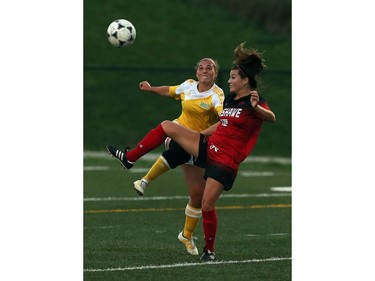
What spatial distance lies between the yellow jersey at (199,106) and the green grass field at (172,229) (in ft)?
4.78

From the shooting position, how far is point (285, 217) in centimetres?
1627

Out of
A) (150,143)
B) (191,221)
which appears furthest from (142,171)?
(150,143)

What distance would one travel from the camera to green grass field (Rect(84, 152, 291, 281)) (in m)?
11.3

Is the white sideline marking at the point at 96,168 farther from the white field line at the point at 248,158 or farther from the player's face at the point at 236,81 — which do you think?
the player's face at the point at 236,81

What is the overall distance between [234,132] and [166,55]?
24593 mm

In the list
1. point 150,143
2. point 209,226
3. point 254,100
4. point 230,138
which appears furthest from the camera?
point 150,143

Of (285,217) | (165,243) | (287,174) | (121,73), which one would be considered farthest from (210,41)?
(165,243)

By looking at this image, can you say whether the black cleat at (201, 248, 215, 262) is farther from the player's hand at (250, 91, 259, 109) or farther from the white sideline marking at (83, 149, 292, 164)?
the white sideline marking at (83, 149, 292, 164)

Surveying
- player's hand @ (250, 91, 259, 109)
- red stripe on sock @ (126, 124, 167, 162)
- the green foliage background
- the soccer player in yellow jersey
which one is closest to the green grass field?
the soccer player in yellow jersey

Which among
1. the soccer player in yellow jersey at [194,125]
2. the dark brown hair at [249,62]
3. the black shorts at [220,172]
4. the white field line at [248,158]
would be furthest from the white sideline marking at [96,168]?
the dark brown hair at [249,62]

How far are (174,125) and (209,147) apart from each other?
0.50 m

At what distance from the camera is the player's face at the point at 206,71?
12.4 meters

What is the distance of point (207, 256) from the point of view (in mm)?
12016

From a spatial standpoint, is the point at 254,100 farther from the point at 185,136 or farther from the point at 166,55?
the point at 166,55
